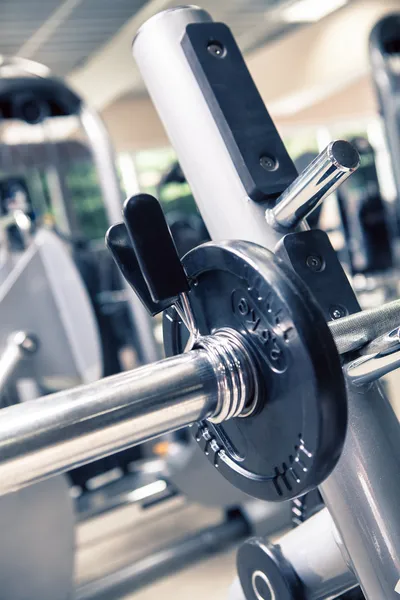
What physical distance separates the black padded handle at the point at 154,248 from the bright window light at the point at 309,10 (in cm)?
612

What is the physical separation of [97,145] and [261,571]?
196 centimetres

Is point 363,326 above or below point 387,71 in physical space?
below

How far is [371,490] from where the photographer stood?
1.48 feet

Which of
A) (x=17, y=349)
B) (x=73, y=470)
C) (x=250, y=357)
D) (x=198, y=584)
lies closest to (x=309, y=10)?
(x=73, y=470)

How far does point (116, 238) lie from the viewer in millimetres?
397

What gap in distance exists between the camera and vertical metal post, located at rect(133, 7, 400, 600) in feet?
1.48

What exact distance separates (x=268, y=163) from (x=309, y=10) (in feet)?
20.9

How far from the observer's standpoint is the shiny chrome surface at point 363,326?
0.39 m

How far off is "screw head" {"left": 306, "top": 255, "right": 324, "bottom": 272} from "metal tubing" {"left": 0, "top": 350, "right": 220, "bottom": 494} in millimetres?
132

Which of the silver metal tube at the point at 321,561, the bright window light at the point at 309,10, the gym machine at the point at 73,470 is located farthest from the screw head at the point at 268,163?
the bright window light at the point at 309,10

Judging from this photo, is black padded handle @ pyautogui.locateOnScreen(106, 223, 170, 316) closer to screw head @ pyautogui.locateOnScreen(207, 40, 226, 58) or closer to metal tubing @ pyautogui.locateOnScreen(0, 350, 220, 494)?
metal tubing @ pyautogui.locateOnScreen(0, 350, 220, 494)

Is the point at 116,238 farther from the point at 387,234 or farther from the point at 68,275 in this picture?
the point at 387,234

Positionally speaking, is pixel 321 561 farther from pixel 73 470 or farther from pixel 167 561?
pixel 73 470

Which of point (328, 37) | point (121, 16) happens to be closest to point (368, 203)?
point (121, 16)
